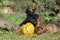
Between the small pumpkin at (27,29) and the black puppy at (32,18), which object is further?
the black puppy at (32,18)

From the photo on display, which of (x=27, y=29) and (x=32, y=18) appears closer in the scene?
(x=27, y=29)

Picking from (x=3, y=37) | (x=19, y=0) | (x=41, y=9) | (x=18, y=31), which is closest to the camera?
(x=3, y=37)

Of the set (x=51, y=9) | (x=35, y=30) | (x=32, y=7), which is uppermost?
(x=32, y=7)

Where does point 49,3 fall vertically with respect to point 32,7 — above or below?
below

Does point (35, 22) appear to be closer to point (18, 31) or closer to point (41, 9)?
point (18, 31)

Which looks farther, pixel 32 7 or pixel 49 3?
pixel 49 3

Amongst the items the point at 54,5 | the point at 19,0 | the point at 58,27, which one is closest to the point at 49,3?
the point at 54,5

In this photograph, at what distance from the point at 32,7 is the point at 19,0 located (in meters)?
7.27

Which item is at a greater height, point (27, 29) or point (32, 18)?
point (32, 18)

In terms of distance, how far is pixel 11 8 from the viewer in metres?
14.7

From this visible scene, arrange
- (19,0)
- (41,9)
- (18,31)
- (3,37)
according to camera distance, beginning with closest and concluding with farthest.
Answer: (3,37) → (18,31) → (41,9) → (19,0)

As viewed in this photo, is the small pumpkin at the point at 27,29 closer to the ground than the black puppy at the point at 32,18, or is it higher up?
closer to the ground

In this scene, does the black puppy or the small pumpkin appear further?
the black puppy

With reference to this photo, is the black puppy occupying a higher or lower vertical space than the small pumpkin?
higher
